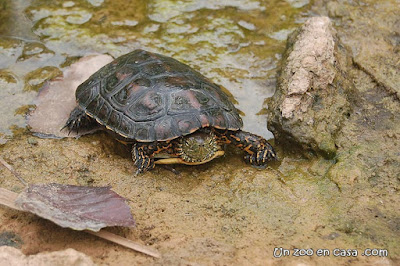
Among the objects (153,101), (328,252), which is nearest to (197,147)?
(153,101)

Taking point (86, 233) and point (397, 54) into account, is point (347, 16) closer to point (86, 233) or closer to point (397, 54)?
point (397, 54)

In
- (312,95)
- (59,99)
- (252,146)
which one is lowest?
(59,99)

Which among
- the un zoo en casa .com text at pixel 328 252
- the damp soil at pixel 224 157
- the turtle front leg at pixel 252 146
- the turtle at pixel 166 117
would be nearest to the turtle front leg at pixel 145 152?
the turtle at pixel 166 117

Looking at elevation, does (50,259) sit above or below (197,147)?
above

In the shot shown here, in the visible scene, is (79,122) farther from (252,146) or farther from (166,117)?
(252,146)

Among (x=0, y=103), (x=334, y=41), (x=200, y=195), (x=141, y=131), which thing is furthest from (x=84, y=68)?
(x=334, y=41)

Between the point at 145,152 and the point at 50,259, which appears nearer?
the point at 50,259

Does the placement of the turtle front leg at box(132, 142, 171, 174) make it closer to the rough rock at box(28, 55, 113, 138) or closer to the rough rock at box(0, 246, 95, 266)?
the rough rock at box(28, 55, 113, 138)
